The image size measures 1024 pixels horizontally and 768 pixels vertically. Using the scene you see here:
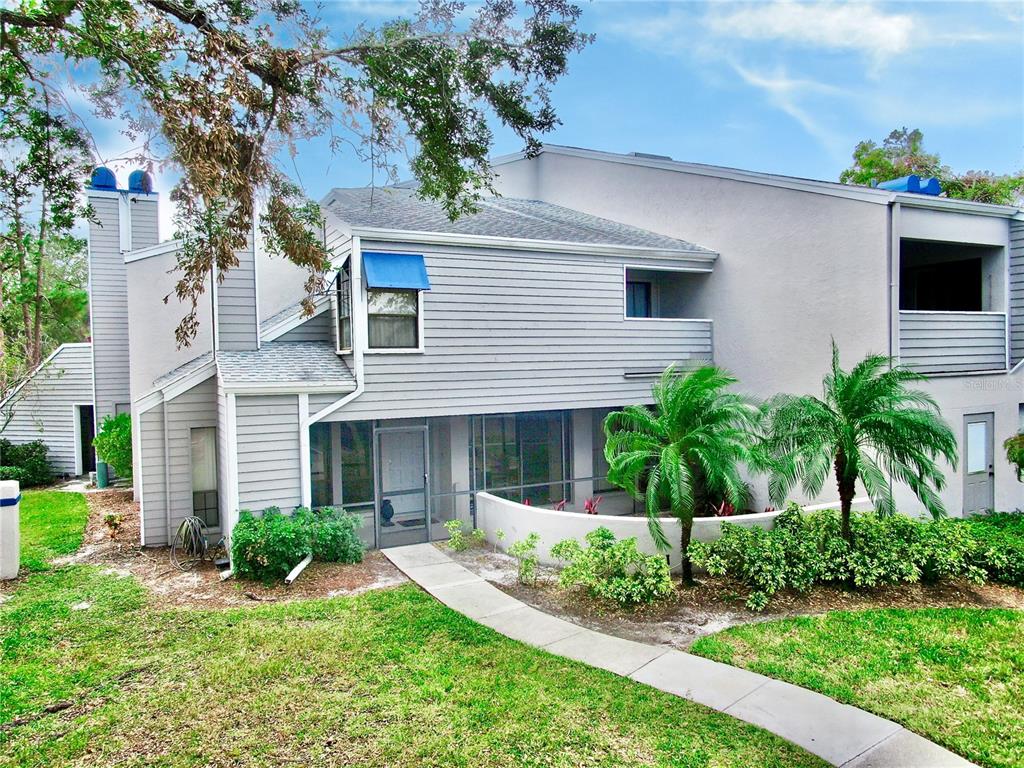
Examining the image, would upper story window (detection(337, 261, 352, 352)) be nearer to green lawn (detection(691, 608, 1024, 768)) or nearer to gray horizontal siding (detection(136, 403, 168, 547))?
gray horizontal siding (detection(136, 403, 168, 547))

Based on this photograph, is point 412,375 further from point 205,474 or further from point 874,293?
point 874,293

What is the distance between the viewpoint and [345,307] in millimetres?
11719

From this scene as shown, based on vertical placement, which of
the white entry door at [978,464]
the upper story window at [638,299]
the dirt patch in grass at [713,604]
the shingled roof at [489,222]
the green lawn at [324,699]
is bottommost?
the dirt patch in grass at [713,604]

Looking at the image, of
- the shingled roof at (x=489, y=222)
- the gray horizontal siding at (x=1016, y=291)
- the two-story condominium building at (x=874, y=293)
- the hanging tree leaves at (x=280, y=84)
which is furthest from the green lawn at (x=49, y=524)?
the gray horizontal siding at (x=1016, y=291)

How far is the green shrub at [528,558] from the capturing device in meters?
9.48

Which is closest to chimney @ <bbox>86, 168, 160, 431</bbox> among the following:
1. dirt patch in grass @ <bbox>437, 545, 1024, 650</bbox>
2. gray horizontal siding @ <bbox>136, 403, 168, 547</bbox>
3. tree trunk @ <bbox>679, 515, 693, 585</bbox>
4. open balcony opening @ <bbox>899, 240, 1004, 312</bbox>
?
gray horizontal siding @ <bbox>136, 403, 168, 547</bbox>

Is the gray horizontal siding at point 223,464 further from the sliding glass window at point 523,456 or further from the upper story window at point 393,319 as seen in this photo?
the sliding glass window at point 523,456

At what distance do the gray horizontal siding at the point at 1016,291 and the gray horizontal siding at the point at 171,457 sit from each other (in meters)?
15.4

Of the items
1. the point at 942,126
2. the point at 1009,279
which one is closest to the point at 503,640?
the point at 1009,279

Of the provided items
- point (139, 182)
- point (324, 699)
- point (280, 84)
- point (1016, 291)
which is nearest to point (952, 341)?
point (1016, 291)

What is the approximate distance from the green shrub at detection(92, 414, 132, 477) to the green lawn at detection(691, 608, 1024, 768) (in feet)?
46.5

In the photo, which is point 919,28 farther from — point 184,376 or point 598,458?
point 184,376

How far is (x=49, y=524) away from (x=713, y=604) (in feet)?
42.2

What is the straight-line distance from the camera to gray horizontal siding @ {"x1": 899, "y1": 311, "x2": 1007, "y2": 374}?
1144cm
